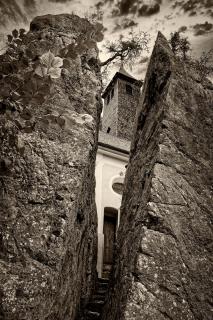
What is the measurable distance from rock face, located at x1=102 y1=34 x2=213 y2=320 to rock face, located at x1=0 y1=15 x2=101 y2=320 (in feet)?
1.89

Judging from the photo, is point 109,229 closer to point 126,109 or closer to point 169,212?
point 169,212

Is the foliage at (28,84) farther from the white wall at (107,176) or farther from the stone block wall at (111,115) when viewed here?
the stone block wall at (111,115)

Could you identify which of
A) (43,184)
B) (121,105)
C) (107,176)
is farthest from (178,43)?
(121,105)

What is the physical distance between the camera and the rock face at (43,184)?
2146 mm

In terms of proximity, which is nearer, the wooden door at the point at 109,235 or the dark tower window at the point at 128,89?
the wooden door at the point at 109,235

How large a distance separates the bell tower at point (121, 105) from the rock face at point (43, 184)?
755 inches

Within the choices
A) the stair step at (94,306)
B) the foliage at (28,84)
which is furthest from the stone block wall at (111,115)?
the foliage at (28,84)

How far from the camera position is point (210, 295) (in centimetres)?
268

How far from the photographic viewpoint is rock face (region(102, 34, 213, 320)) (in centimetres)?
258

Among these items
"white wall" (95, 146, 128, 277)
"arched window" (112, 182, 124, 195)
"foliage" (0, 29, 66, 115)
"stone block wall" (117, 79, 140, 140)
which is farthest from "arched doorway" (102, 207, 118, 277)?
"stone block wall" (117, 79, 140, 140)

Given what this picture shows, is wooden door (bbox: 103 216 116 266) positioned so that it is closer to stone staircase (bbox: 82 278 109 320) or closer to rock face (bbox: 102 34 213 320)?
stone staircase (bbox: 82 278 109 320)

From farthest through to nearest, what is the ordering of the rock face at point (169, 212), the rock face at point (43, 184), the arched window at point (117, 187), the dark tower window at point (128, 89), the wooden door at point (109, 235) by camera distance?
the dark tower window at point (128, 89), the arched window at point (117, 187), the wooden door at point (109, 235), the rock face at point (169, 212), the rock face at point (43, 184)

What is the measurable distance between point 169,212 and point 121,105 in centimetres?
2192

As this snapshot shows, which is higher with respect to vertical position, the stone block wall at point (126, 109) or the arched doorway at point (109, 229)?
the stone block wall at point (126, 109)
